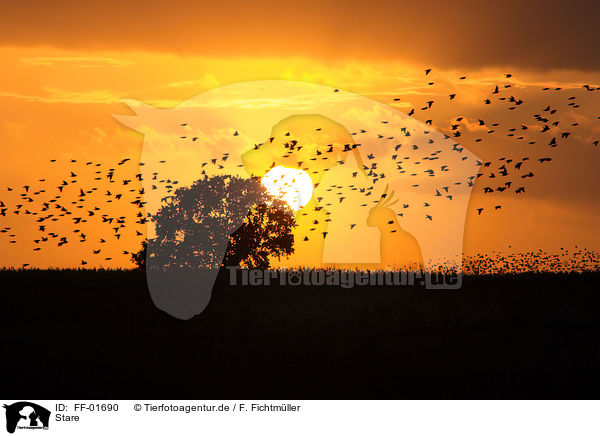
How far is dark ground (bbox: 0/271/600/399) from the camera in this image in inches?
645

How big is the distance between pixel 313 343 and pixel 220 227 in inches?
1375

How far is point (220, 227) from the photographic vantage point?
54.0 meters

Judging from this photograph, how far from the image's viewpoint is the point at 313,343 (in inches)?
778

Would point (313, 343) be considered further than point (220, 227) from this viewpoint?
No

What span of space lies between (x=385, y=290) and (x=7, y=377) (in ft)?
48.8

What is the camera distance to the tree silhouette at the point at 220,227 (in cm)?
5316

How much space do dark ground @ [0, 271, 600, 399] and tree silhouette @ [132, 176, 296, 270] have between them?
23640mm

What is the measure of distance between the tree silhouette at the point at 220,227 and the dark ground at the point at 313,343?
23640mm
